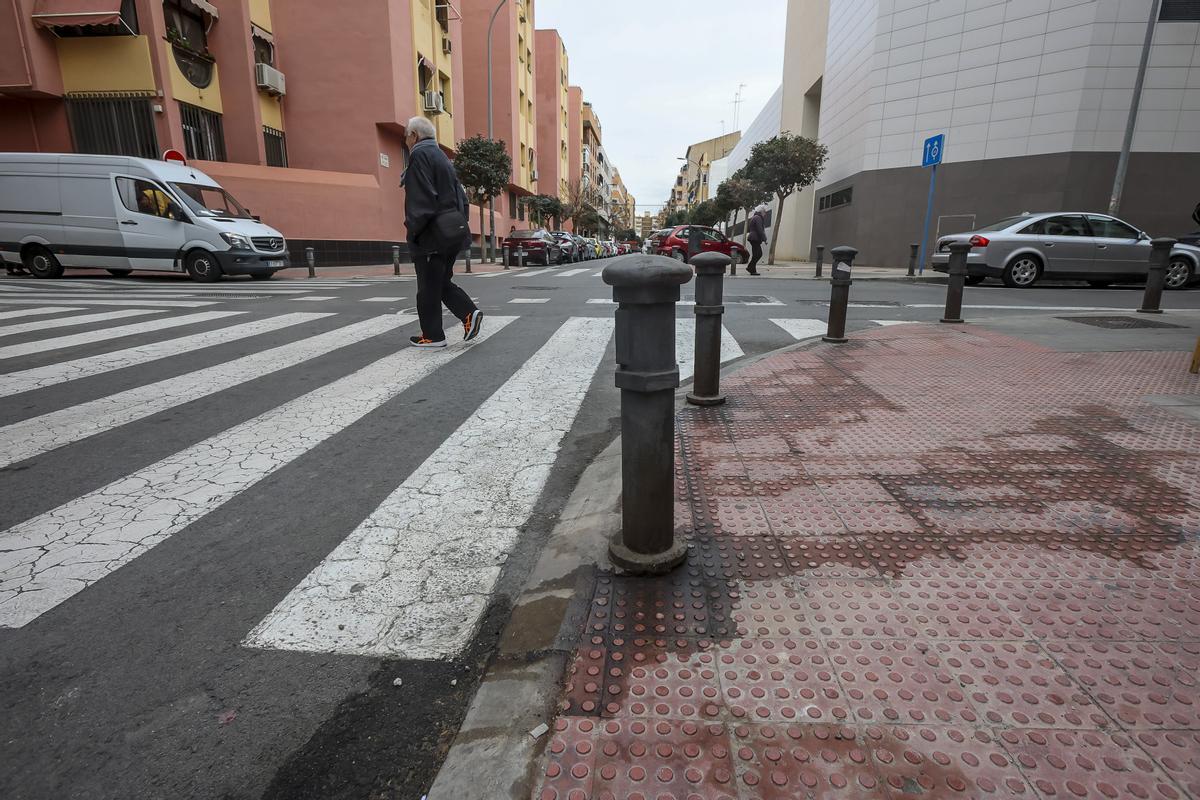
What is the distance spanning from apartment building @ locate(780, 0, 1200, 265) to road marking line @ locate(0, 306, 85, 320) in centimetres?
2529

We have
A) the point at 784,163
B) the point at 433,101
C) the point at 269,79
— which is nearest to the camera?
the point at 269,79

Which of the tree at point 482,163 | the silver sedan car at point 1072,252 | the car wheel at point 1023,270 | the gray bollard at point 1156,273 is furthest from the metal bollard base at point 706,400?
the tree at point 482,163

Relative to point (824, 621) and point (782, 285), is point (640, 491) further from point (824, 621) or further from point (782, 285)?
point (782, 285)

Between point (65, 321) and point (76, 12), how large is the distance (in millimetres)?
15237

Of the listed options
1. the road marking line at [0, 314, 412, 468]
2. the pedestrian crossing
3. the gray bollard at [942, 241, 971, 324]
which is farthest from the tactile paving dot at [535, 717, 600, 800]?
the gray bollard at [942, 241, 971, 324]

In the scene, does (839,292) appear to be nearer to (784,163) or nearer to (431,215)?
(431,215)

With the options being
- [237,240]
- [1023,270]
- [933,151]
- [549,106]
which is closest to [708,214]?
[549,106]

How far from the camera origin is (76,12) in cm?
1670

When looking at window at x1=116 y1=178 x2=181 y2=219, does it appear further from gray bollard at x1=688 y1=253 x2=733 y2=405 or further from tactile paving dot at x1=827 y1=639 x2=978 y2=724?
tactile paving dot at x1=827 y1=639 x2=978 y2=724

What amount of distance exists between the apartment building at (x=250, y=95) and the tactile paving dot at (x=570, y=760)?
21.8 m

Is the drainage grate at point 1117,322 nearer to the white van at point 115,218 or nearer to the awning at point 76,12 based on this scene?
the white van at point 115,218

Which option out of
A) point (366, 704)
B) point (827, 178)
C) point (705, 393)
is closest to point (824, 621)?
point (366, 704)

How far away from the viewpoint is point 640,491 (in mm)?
2111

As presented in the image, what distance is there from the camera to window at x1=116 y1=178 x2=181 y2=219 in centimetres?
1326
